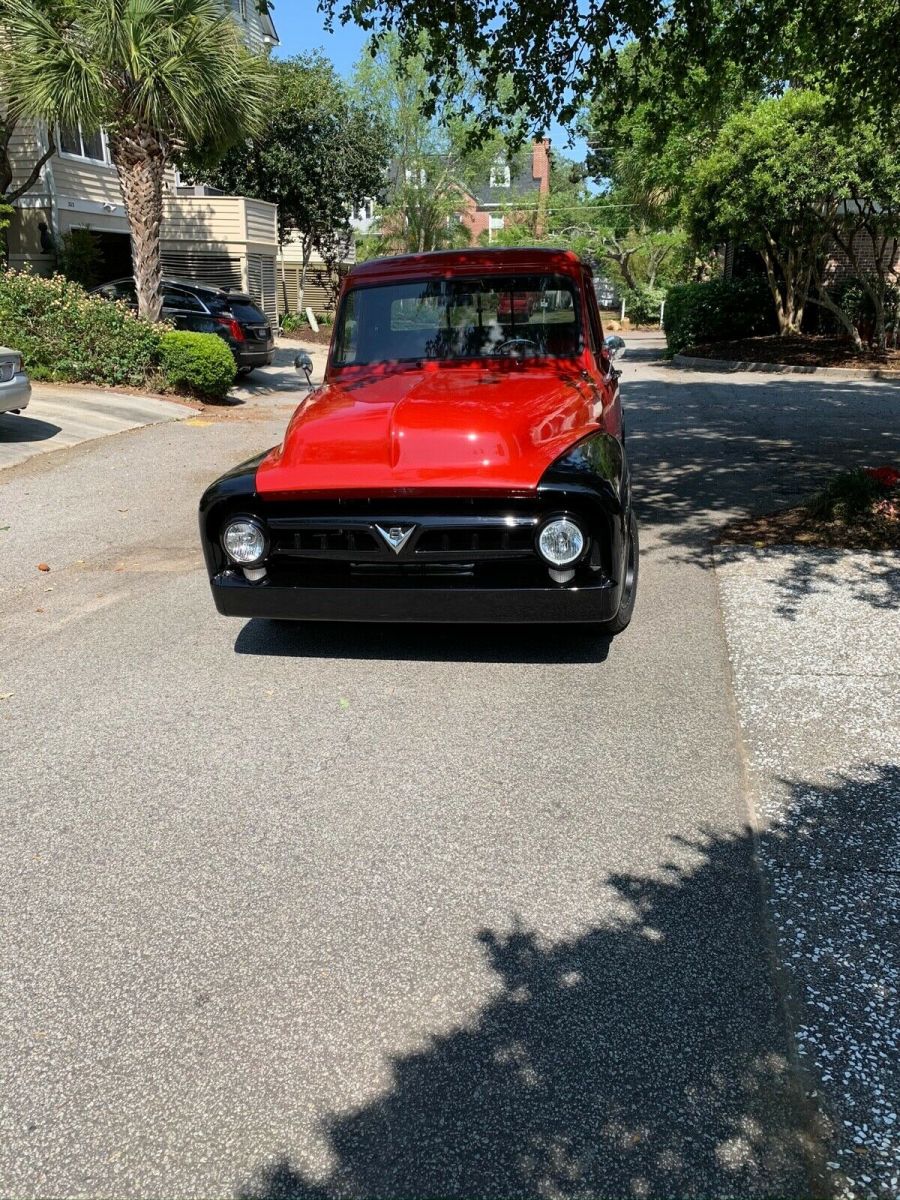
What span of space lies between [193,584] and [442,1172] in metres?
4.84

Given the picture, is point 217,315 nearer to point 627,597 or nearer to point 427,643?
point 427,643

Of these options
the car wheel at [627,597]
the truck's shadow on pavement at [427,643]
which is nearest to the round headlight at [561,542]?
the car wheel at [627,597]

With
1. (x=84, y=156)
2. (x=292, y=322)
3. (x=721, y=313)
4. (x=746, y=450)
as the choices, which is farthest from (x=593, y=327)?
(x=292, y=322)

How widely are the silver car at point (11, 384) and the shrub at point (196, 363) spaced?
4259mm

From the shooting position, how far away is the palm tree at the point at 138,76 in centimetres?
1446

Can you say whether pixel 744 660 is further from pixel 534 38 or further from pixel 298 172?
pixel 298 172

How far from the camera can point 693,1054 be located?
2.38m

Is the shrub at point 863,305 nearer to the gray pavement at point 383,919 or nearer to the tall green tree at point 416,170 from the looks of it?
the gray pavement at point 383,919

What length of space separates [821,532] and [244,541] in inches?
170

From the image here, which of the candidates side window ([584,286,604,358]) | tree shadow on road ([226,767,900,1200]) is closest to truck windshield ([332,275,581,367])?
side window ([584,286,604,358])

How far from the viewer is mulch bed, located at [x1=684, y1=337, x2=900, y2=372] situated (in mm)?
20312

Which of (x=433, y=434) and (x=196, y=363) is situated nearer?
(x=433, y=434)

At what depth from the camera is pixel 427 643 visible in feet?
17.1

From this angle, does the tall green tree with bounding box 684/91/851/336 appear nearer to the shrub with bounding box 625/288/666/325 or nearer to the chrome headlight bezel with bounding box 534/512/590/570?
the chrome headlight bezel with bounding box 534/512/590/570
